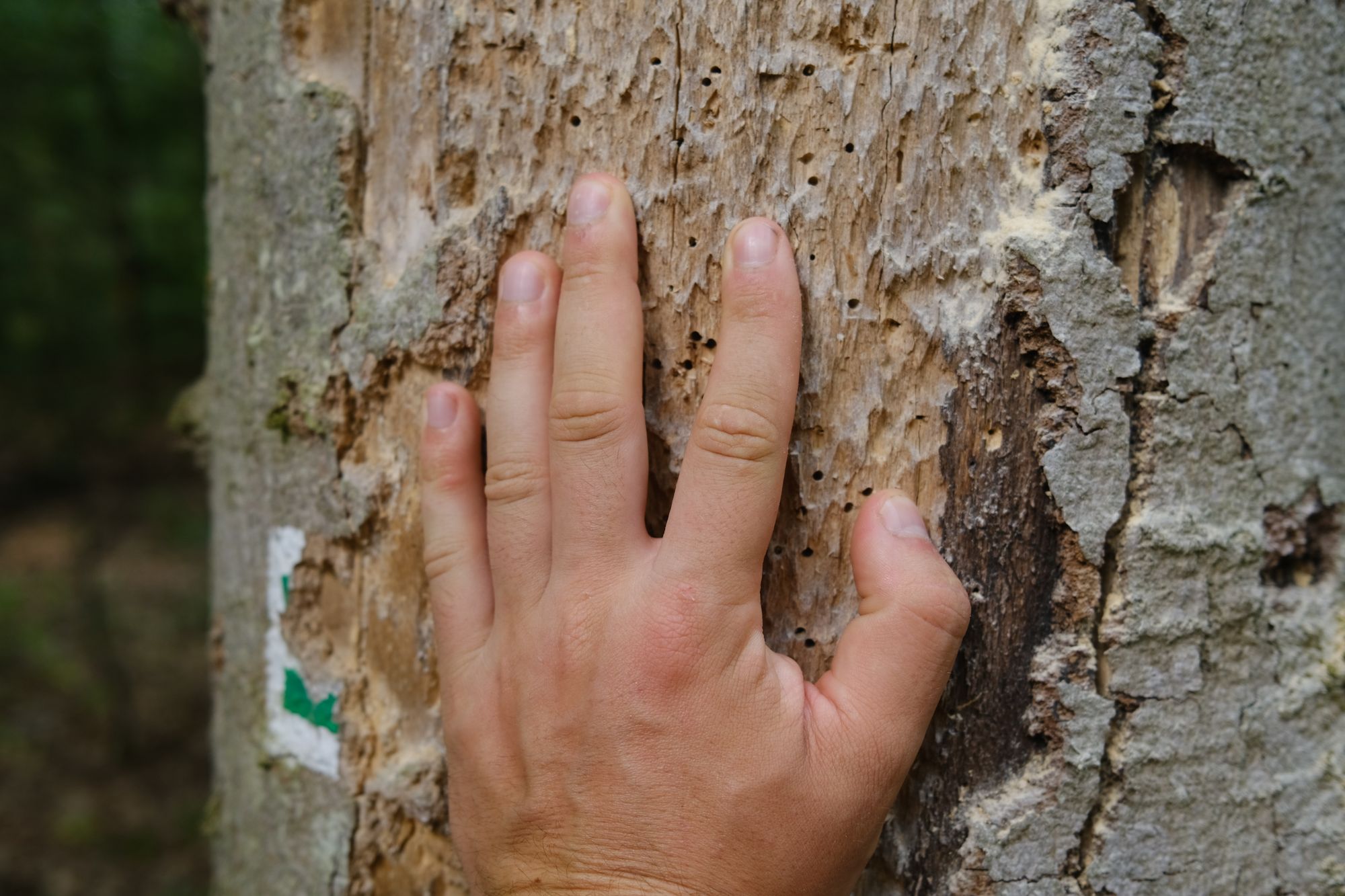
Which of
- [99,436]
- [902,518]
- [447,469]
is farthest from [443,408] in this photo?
[99,436]

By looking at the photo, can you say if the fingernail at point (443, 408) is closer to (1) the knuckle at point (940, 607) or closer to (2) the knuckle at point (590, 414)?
(2) the knuckle at point (590, 414)

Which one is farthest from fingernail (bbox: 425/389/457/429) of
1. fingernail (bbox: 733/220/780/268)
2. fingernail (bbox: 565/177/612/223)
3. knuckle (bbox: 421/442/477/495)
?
fingernail (bbox: 733/220/780/268)

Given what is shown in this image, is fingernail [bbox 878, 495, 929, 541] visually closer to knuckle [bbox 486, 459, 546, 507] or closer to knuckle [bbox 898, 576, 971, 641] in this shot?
knuckle [bbox 898, 576, 971, 641]

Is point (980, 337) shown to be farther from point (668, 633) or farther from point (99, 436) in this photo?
point (99, 436)

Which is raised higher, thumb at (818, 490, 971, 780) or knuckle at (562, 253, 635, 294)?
knuckle at (562, 253, 635, 294)

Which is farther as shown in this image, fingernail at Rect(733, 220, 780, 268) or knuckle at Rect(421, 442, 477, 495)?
knuckle at Rect(421, 442, 477, 495)

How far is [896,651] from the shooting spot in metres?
0.82

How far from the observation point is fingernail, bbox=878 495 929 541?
86 cm

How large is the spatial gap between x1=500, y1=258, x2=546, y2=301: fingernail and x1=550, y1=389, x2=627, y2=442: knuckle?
124mm

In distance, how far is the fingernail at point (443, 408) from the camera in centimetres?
95

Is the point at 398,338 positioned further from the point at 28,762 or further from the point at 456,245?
the point at 28,762

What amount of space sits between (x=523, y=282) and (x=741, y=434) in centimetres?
29

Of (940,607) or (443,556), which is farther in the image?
(443,556)

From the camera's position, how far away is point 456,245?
949 mm
